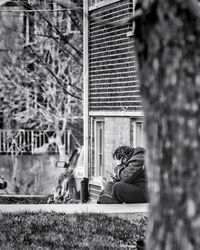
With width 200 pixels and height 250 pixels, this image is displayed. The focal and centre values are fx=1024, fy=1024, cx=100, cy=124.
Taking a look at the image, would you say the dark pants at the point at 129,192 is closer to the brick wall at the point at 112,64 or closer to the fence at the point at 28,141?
the brick wall at the point at 112,64

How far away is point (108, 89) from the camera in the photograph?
22.7 m

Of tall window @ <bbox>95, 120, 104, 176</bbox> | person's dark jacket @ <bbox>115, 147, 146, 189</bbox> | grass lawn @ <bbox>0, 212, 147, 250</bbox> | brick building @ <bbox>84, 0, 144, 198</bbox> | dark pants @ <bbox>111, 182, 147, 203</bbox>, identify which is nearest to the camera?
grass lawn @ <bbox>0, 212, 147, 250</bbox>

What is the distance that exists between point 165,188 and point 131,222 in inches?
297

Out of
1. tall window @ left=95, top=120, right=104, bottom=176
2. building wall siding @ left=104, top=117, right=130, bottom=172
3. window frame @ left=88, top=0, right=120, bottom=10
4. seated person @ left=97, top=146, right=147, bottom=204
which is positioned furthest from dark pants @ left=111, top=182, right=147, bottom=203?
tall window @ left=95, top=120, right=104, bottom=176

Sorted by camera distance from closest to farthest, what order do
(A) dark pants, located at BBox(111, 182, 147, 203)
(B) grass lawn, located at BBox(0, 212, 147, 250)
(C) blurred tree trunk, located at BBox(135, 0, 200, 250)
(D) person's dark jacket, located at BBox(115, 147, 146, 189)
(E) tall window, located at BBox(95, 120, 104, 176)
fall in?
(C) blurred tree trunk, located at BBox(135, 0, 200, 250), (B) grass lawn, located at BBox(0, 212, 147, 250), (D) person's dark jacket, located at BBox(115, 147, 146, 189), (A) dark pants, located at BBox(111, 182, 147, 203), (E) tall window, located at BBox(95, 120, 104, 176)

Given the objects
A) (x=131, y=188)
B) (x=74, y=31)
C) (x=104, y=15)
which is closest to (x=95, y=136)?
(x=104, y=15)

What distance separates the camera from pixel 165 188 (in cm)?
699

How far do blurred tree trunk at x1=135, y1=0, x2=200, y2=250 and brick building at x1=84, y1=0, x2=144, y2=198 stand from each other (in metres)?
12.8

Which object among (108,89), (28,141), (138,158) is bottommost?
(138,158)

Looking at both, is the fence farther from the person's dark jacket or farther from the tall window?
the person's dark jacket

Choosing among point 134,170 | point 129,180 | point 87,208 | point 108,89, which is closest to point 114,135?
point 108,89

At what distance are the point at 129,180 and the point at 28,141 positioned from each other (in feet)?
84.2

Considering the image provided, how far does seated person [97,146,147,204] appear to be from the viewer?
1694 cm

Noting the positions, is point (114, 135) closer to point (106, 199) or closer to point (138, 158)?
point (106, 199)
